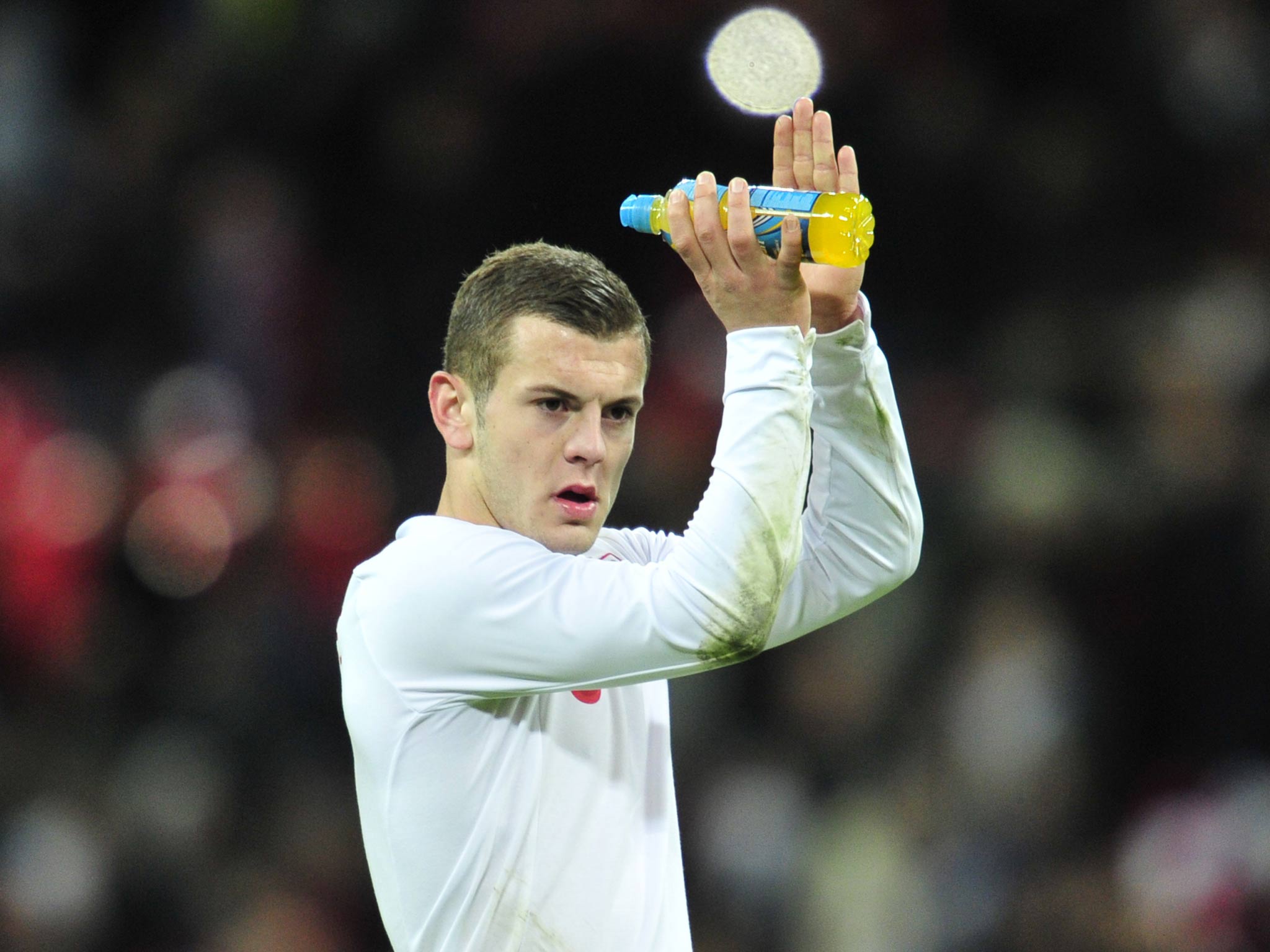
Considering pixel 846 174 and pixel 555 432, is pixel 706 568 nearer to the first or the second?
pixel 555 432

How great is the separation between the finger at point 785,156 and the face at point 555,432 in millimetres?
398

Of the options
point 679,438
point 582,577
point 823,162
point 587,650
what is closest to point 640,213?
point 823,162

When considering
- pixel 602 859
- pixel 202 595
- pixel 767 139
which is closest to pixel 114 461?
pixel 202 595

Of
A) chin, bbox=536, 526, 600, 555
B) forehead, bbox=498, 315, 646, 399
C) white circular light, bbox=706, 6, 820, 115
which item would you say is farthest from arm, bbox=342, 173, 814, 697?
white circular light, bbox=706, 6, 820, 115

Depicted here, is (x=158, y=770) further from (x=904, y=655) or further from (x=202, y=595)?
(x=904, y=655)

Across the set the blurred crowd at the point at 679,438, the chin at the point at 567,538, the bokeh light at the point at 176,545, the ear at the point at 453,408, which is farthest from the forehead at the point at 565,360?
the bokeh light at the point at 176,545

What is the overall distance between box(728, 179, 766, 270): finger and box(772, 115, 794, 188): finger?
13cm

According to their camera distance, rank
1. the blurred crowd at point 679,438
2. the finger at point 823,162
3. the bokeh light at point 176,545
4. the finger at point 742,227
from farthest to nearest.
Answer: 1. the bokeh light at point 176,545
2. the blurred crowd at point 679,438
3. the finger at point 823,162
4. the finger at point 742,227

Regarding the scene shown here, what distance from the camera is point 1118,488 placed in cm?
574

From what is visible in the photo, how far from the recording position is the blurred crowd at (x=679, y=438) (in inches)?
208

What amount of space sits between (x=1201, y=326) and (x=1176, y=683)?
60.2 inches

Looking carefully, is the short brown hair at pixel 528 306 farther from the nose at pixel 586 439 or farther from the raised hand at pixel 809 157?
the raised hand at pixel 809 157

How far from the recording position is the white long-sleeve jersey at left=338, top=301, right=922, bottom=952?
203 centimetres

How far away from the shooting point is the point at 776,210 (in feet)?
6.58
